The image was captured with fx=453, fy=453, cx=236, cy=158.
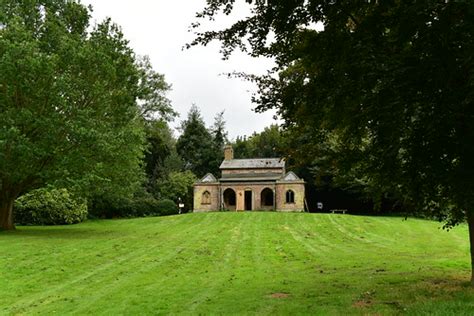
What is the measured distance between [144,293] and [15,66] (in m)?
14.1

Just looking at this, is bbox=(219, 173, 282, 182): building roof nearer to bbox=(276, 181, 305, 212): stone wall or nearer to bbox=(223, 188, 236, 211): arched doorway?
bbox=(223, 188, 236, 211): arched doorway

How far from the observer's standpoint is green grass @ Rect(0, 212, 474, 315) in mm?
8266

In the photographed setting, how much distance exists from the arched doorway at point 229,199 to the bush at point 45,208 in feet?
60.7

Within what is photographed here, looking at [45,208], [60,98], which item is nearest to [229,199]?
[45,208]

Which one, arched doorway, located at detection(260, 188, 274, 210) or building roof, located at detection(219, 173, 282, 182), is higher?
building roof, located at detection(219, 173, 282, 182)

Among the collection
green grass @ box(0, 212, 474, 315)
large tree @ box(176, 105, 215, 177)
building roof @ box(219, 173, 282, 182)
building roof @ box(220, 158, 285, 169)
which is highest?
large tree @ box(176, 105, 215, 177)

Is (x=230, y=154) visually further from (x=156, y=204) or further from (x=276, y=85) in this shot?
(x=276, y=85)

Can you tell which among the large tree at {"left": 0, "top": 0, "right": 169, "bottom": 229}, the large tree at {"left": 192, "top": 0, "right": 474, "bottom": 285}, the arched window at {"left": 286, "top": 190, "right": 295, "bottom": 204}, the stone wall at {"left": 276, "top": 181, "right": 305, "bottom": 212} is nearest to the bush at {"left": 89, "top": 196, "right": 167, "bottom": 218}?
the stone wall at {"left": 276, "top": 181, "right": 305, "bottom": 212}

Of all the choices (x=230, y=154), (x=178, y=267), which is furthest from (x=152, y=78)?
(x=178, y=267)

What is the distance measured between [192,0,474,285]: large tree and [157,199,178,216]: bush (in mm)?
35557

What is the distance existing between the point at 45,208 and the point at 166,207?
14.7 m

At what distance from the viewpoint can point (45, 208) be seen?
102ft

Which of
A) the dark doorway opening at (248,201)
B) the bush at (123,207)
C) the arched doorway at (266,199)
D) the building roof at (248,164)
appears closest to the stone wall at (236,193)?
the arched doorway at (266,199)

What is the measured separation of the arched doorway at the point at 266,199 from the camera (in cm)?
4664
